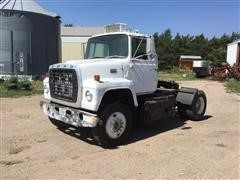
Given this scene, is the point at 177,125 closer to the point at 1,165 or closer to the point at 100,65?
the point at 100,65

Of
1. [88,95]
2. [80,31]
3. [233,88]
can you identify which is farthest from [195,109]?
[80,31]

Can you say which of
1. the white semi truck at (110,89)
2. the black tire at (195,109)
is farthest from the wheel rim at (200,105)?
the white semi truck at (110,89)

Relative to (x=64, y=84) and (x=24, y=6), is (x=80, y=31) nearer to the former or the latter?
(x=24, y=6)

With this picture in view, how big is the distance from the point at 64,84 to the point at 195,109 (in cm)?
440

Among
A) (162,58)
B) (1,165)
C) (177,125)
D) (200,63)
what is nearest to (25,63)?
(177,125)

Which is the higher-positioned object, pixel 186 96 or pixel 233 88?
pixel 186 96

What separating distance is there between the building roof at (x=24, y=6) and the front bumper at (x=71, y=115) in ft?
50.8

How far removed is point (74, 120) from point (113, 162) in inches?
50.9

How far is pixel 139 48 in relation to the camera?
711 cm

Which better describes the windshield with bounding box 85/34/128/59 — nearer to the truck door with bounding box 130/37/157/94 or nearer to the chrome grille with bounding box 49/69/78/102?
the truck door with bounding box 130/37/157/94

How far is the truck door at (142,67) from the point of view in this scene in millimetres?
6988

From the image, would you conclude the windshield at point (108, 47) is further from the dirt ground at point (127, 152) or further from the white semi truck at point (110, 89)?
the dirt ground at point (127, 152)

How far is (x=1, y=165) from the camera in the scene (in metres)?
5.16

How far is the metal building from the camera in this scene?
1939cm
